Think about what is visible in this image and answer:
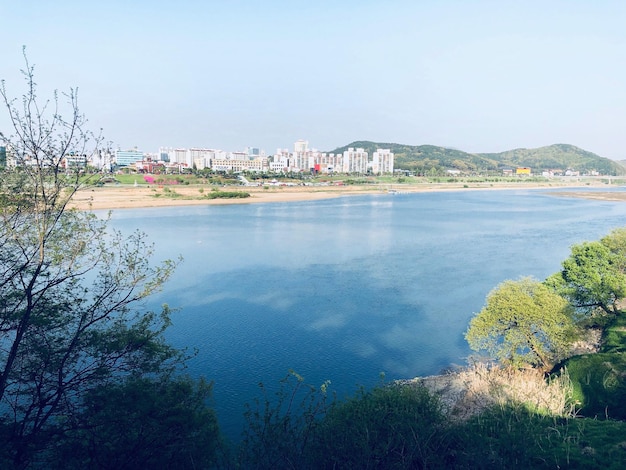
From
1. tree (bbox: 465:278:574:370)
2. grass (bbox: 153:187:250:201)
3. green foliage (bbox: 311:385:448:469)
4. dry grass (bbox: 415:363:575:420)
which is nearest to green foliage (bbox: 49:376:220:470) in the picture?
green foliage (bbox: 311:385:448:469)

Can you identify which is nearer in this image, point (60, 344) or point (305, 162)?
point (60, 344)

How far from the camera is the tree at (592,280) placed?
8039 millimetres

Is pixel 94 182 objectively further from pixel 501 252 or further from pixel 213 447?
pixel 501 252

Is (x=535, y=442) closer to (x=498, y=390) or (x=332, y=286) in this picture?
(x=498, y=390)

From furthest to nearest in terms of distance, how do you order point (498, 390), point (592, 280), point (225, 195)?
point (225, 195) → point (592, 280) → point (498, 390)

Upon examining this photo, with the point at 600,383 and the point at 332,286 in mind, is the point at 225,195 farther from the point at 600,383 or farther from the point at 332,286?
the point at 600,383

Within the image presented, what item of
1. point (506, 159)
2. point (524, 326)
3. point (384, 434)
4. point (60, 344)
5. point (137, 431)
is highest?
point (506, 159)

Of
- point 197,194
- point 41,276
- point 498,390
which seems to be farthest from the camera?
point 197,194

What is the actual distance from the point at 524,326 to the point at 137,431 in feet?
19.0

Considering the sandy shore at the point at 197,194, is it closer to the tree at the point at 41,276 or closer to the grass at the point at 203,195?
the grass at the point at 203,195

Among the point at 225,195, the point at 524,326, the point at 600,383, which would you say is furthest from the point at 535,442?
the point at 225,195

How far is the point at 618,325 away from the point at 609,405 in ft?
8.95

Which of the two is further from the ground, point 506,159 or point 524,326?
point 506,159

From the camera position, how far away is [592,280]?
26.8 ft
